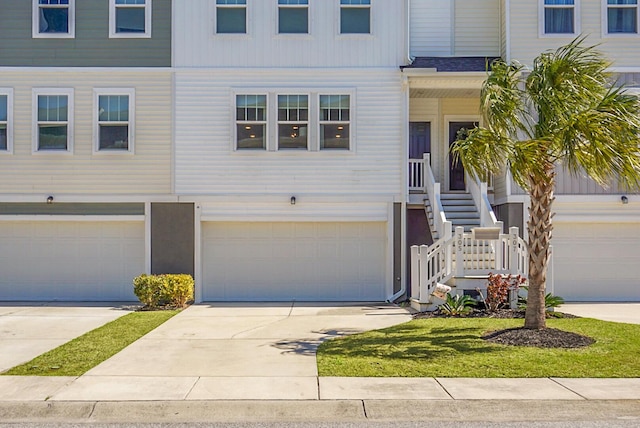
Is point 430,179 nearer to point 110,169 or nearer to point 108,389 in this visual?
point 110,169

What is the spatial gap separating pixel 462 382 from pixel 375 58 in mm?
10689

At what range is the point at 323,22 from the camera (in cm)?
1672

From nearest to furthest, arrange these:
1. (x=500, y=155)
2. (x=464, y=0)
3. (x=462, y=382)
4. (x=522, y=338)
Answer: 1. (x=462, y=382)
2. (x=522, y=338)
3. (x=500, y=155)
4. (x=464, y=0)

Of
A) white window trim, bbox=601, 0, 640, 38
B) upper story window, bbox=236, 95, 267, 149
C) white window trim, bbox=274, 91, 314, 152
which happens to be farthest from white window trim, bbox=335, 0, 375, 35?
white window trim, bbox=601, 0, 640, 38

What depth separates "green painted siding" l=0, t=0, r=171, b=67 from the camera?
54.5 ft

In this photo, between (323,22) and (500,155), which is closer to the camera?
(500,155)

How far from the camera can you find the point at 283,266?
55.4 ft

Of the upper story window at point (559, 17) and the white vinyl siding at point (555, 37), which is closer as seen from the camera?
the white vinyl siding at point (555, 37)

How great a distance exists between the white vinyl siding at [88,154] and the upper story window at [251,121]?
1.84m

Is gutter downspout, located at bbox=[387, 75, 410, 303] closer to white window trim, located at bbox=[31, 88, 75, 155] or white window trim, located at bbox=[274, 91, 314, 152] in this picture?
white window trim, located at bbox=[274, 91, 314, 152]

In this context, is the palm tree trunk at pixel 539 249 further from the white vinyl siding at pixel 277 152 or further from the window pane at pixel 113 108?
the window pane at pixel 113 108

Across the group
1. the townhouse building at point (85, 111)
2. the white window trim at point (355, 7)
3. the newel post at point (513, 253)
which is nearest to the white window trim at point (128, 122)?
the townhouse building at point (85, 111)

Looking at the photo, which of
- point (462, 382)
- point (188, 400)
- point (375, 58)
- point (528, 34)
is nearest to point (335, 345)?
point (462, 382)

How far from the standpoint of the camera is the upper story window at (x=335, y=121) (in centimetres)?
1666
